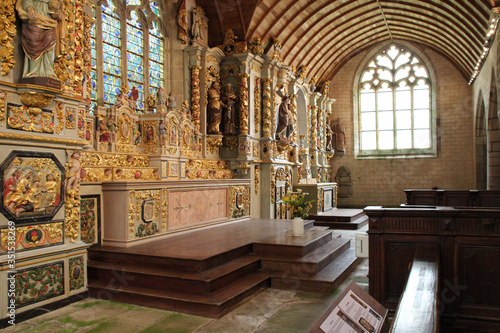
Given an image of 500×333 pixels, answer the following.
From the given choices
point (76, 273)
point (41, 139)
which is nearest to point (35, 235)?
point (76, 273)

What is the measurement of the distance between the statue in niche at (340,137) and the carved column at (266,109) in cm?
825

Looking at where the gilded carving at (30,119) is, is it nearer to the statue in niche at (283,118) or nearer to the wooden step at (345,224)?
the statue in niche at (283,118)

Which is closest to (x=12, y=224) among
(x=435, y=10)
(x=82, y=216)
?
(x=82, y=216)

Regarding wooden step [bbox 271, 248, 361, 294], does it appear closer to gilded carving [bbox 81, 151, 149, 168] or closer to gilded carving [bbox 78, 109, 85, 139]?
gilded carving [bbox 78, 109, 85, 139]

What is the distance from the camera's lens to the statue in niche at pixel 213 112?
11789 mm

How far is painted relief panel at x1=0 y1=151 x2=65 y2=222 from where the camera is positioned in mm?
5105

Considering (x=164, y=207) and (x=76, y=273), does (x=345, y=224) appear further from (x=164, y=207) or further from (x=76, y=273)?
(x=76, y=273)

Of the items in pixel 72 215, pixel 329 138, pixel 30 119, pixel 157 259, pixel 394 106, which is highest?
pixel 394 106

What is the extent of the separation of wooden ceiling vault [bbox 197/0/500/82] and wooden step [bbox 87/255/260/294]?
8.15 metres

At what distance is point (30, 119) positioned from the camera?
5371 mm

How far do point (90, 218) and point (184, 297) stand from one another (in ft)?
7.80

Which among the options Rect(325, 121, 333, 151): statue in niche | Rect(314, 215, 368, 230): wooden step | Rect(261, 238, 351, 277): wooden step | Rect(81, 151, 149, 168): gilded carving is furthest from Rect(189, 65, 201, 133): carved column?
Rect(325, 121, 333, 151): statue in niche

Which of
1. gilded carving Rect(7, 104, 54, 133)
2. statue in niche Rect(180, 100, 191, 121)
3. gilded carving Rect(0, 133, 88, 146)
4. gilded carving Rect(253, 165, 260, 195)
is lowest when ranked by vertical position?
gilded carving Rect(253, 165, 260, 195)

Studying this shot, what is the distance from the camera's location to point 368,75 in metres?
21.2
